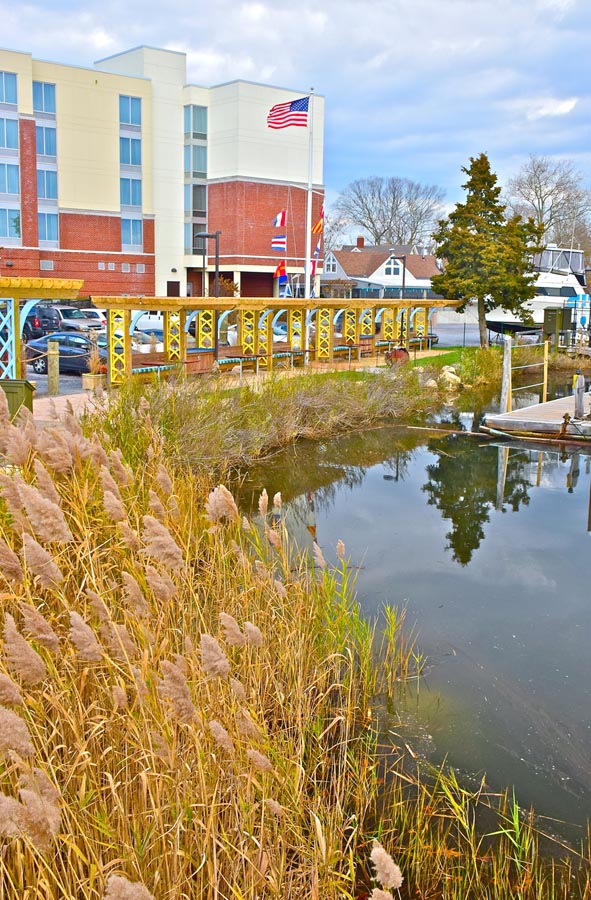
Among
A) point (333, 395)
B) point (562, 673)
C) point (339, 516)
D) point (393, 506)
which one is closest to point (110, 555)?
point (562, 673)

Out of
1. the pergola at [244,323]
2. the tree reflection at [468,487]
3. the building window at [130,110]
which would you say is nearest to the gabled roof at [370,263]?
the building window at [130,110]

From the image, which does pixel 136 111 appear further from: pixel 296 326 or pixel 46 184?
pixel 296 326

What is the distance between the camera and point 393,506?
38.3 ft

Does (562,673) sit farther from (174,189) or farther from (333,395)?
(174,189)

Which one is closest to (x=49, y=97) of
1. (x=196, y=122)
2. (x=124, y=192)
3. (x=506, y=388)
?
(x=124, y=192)

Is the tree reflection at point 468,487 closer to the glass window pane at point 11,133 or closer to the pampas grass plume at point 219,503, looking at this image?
the pampas grass plume at point 219,503

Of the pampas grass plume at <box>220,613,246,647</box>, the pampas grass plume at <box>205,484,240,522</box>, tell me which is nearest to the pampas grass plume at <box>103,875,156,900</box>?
the pampas grass plume at <box>220,613,246,647</box>

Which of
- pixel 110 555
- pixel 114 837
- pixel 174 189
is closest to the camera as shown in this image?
pixel 114 837

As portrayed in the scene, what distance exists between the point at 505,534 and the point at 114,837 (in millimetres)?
7948

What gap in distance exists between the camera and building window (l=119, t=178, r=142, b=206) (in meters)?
55.2

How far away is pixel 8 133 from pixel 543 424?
42259 mm

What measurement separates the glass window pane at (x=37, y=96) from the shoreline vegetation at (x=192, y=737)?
164 feet

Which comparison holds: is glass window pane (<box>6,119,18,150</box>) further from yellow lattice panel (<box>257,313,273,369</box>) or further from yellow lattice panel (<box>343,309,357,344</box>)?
yellow lattice panel (<box>257,313,273,369</box>)

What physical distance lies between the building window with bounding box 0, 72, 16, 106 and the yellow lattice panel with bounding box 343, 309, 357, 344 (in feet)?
101
